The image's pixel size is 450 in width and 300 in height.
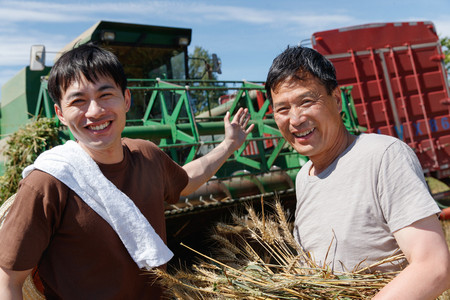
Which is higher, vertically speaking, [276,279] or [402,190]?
[402,190]

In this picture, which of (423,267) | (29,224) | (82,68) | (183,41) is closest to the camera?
(423,267)

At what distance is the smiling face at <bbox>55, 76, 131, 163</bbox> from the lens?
68.8 inches

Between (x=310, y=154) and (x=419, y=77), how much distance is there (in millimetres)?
6295

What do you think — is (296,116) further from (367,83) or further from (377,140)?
(367,83)

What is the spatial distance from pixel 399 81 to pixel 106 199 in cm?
630

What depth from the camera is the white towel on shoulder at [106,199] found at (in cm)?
166

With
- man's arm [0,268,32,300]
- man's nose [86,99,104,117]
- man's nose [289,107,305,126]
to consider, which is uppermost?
man's nose [86,99,104,117]

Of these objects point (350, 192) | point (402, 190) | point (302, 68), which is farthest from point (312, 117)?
point (402, 190)

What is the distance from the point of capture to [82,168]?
1.70 m

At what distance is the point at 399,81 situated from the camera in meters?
6.99

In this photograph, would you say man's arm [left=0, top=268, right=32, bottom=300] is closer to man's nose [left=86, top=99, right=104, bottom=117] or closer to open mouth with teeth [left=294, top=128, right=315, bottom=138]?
man's nose [left=86, top=99, right=104, bottom=117]

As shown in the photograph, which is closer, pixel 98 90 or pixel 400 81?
pixel 98 90

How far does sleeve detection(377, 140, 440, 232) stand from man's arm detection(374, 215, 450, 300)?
32 mm

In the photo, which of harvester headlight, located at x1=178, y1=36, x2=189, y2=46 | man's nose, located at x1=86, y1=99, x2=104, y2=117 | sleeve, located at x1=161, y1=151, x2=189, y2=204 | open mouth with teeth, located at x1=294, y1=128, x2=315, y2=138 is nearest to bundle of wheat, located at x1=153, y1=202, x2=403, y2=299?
open mouth with teeth, located at x1=294, y1=128, x2=315, y2=138
